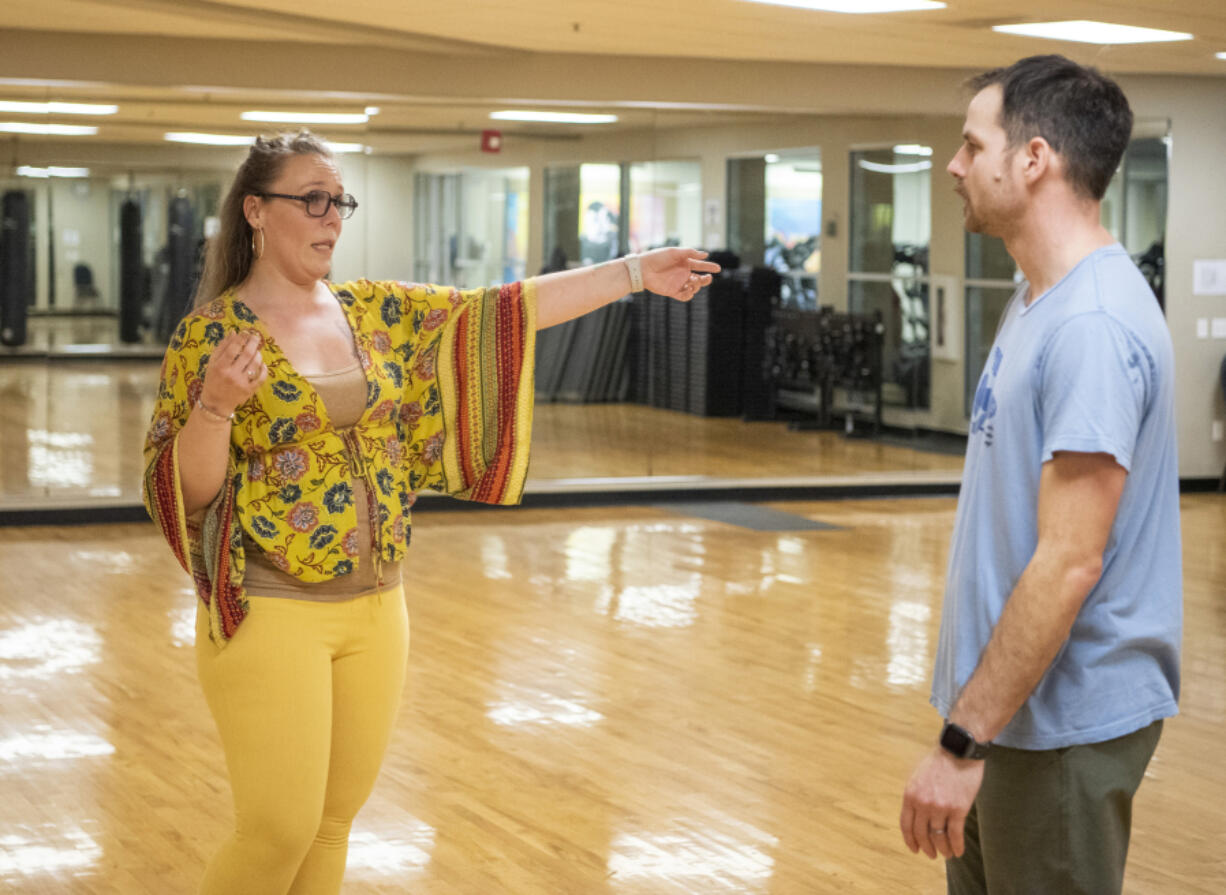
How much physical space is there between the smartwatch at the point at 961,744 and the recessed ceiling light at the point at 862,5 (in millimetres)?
5935

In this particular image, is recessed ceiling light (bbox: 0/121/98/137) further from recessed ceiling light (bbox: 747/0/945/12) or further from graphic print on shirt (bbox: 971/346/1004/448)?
graphic print on shirt (bbox: 971/346/1004/448)

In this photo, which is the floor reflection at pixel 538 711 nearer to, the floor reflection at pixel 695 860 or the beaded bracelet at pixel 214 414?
the floor reflection at pixel 695 860

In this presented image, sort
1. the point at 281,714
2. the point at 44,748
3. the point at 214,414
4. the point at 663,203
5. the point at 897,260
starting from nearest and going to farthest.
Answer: the point at 214,414
the point at 281,714
the point at 44,748
the point at 663,203
the point at 897,260

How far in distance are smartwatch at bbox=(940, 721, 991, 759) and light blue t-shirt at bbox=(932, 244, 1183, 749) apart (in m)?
0.08

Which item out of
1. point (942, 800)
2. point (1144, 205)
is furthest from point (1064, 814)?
point (1144, 205)

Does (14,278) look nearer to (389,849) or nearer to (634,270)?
(389,849)

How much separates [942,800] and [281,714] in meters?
1.04

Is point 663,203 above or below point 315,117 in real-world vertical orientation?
below

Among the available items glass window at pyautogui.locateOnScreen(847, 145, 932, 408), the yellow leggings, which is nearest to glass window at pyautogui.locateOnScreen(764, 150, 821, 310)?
glass window at pyautogui.locateOnScreen(847, 145, 932, 408)

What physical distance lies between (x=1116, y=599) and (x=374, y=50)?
787 centimetres

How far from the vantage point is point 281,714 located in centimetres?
232

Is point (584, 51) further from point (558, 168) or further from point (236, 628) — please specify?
point (236, 628)

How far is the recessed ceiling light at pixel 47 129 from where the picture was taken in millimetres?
8656

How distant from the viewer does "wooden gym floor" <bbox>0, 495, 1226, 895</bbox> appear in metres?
3.71
